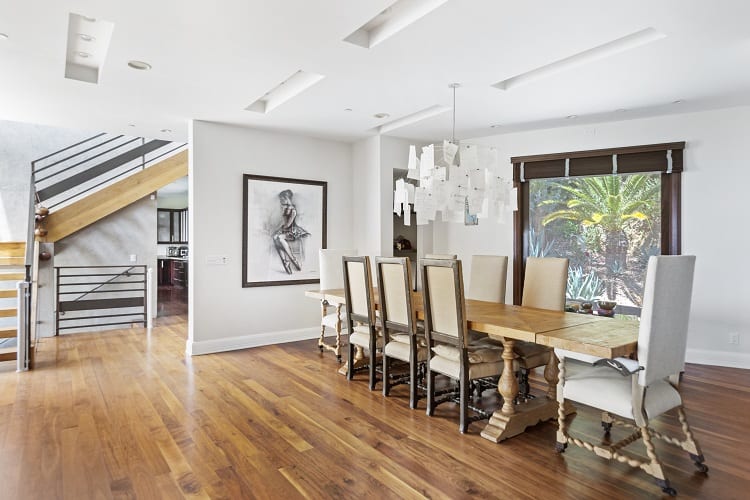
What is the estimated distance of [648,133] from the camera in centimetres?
487

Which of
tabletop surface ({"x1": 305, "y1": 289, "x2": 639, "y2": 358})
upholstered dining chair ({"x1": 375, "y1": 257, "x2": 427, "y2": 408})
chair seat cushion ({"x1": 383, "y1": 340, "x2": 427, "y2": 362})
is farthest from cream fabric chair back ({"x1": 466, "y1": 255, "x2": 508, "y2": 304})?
chair seat cushion ({"x1": 383, "y1": 340, "x2": 427, "y2": 362})

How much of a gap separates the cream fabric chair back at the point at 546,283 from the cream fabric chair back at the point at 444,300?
1210 millimetres

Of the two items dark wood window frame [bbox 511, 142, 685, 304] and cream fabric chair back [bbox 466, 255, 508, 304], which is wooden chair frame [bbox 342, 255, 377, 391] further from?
dark wood window frame [bbox 511, 142, 685, 304]

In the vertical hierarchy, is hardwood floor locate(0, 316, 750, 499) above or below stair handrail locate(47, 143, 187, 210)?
below

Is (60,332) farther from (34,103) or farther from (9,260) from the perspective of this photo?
(34,103)

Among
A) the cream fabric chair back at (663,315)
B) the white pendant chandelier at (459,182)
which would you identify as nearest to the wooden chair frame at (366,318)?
the white pendant chandelier at (459,182)

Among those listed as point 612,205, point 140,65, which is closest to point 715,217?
point 612,205

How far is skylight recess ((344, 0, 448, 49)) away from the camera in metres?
2.65

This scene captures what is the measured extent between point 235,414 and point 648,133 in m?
4.90

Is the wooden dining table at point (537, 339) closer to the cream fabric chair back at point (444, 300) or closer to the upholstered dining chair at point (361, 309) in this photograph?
the cream fabric chair back at point (444, 300)

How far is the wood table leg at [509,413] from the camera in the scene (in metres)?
2.88

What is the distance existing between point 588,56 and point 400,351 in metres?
2.60

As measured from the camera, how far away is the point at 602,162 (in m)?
5.13

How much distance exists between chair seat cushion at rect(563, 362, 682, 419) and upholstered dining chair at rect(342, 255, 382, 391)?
1.67 m
